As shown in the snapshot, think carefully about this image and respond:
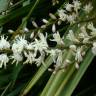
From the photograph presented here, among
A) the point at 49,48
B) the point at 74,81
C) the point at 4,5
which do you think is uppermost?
the point at 4,5

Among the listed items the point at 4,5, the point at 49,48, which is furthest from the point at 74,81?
the point at 4,5

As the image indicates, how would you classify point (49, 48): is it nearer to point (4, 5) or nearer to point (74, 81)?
point (74, 81)

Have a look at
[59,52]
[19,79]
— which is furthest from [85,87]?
[59,52]

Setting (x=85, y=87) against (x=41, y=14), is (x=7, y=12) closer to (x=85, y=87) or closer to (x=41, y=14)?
(x=41, y=14)

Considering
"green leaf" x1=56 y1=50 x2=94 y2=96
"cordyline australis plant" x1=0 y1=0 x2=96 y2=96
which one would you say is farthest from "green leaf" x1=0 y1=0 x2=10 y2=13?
"green leaf" x1=56 y1=50 x2=94 y2=96

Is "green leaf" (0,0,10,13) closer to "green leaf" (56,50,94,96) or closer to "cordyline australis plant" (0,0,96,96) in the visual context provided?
"cordyline australis plant" (0,0,96,96)

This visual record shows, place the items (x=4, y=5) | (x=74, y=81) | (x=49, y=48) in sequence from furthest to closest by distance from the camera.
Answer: (x=4, y=5) < (x=74, y=81) < (x=49, y=48)

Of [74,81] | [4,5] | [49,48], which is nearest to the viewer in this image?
[49,48]

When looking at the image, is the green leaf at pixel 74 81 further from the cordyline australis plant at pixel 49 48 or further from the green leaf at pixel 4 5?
the green leaf at pixel 4 5
